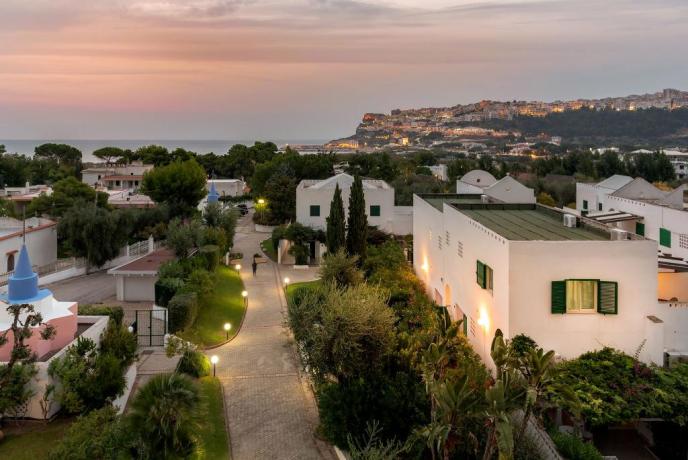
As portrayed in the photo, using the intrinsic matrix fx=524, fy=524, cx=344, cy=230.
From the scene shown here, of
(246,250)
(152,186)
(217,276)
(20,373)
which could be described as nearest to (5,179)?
(152,186)

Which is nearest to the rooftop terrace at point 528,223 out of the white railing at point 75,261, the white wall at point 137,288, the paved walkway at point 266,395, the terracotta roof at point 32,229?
the paved walkway at point 266,395

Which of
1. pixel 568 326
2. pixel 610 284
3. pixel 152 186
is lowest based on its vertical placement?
pixel 568 326

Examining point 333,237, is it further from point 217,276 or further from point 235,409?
point 235,409

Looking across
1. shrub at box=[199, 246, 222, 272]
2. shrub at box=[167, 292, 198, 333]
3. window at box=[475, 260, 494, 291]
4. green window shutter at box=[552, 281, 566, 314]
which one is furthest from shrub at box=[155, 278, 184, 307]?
green window shutter at box=[552, 281, 566, 314]

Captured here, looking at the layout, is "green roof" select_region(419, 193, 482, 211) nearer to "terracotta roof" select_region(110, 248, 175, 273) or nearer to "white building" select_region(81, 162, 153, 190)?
"terracotta roof" select_region(110, 248, 175, 273)

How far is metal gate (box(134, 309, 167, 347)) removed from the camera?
68.5 ft

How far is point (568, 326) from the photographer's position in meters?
14.6

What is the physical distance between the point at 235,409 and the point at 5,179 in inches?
2700

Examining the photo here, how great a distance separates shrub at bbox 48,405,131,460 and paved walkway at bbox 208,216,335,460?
2989 millimetres

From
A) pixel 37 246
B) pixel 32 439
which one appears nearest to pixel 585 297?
pixel 32 439

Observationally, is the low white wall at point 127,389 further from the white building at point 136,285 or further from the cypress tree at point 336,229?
the cypress tree at point 336,229

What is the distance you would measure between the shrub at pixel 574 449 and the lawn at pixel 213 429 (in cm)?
813

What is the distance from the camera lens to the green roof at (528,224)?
55.1ft

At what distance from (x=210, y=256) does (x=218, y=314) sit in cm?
545
